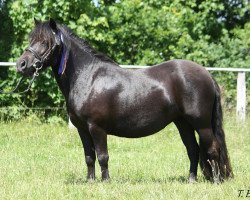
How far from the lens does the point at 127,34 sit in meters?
11.5

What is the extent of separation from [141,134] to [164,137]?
3615 millimetres

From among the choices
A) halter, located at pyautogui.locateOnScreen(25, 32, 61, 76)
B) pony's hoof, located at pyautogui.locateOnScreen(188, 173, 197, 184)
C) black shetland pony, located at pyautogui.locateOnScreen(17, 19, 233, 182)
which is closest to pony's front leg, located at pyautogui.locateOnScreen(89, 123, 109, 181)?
black shetland pony, located at pyautogui.locateOnScreen(17, 19, 233, 182)

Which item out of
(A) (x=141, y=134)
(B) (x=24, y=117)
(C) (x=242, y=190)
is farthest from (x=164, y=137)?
(C) (x=242, y=190)

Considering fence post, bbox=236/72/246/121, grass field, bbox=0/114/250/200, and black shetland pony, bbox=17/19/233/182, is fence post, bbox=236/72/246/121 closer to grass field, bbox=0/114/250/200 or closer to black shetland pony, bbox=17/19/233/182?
grass field, bbox=0/114/250/200

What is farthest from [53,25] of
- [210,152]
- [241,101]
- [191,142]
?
[241,101]

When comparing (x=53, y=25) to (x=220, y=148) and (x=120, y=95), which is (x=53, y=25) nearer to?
(x=120, y=95)

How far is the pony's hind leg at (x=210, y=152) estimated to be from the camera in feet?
19.2

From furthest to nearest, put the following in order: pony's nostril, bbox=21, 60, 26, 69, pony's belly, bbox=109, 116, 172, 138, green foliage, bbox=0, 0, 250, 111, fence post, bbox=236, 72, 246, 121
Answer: green foliage, bbox=0, 0, 250, 111 < fence post, bbox=236, 72, 246, 121 < pony's belly, bbox=109, 116, 172, 138 < pony's nostril, bbox=21, 60, 26, 69

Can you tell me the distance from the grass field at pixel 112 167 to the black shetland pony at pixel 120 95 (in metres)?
0.42

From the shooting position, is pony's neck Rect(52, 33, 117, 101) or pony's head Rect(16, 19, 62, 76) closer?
pony's head Rect(16, 19, 62, 76)

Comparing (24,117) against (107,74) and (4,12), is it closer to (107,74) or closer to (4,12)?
(4,12)

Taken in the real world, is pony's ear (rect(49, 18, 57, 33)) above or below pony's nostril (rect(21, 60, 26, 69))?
above

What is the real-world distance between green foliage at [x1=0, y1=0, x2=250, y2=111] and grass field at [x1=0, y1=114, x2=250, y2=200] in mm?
1350

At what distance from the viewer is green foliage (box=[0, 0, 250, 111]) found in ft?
34.3
